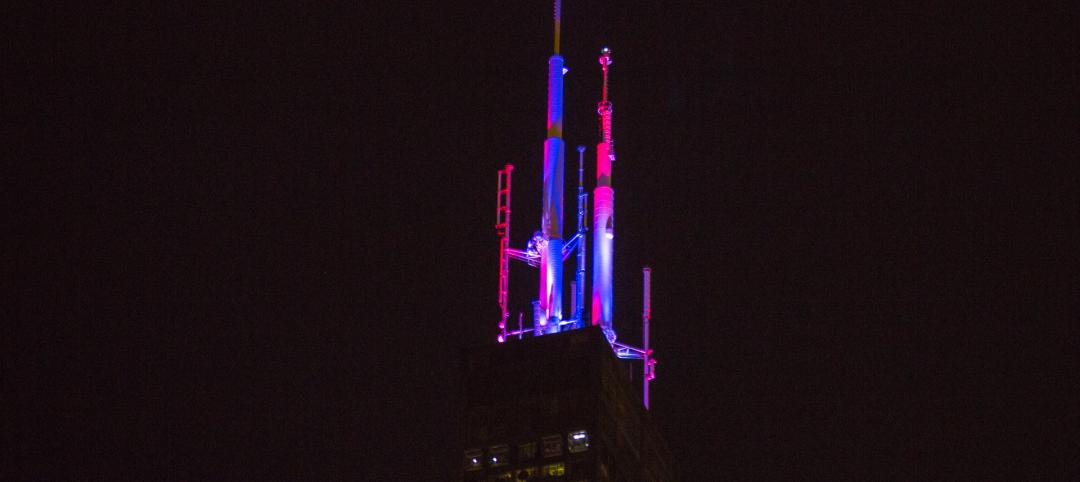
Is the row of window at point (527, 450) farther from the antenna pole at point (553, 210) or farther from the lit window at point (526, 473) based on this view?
the antenna pole at point (553, 210)

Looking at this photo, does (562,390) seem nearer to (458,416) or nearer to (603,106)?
(458,416)

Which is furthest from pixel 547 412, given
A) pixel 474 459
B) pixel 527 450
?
pixel 474 459

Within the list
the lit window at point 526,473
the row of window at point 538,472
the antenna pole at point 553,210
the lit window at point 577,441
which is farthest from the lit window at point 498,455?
the antenna pole at point 553,210

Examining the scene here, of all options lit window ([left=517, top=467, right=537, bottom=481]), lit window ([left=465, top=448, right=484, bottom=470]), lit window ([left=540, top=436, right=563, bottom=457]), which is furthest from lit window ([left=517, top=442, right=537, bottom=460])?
lit window ([left=465, top=448, right=484, bottom=470])

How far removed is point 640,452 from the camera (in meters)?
136

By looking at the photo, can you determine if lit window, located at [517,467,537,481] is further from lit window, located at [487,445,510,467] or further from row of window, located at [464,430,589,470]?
lit window, located at [487,445,510,467]

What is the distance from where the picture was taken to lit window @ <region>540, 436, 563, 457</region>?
123 meters

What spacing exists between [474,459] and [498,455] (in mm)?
1838

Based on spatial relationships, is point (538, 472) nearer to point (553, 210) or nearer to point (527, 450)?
point (527, 450)

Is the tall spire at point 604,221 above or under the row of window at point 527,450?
above

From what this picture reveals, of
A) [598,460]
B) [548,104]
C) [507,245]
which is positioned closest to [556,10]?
[548,104]

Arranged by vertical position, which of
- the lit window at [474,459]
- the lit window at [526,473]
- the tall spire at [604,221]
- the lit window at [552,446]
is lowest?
the lit window at [526,473]

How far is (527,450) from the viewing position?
123812 millimetres

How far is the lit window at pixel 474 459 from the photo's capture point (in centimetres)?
12406
